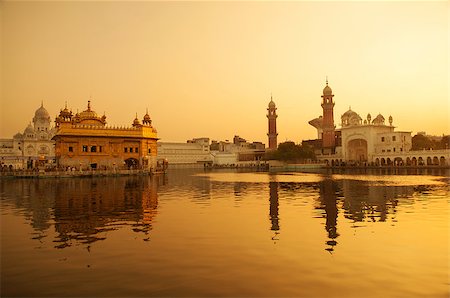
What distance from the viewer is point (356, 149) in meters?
84.5

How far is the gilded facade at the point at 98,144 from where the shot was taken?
Answer: 49.5 m

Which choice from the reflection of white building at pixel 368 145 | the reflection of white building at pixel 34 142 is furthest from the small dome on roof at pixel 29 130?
the reflection of white building at pixel 368 145

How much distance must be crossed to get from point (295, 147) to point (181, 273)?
255ft

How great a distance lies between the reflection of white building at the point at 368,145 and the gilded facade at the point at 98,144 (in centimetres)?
4329

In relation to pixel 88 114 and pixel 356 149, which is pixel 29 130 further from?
pixel 356 149

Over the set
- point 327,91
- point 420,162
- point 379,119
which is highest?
point 327,91

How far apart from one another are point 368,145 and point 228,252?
74616 millimetres

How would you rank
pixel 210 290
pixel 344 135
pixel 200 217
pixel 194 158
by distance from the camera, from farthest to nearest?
pixel 194 158
pixel 344 135
pixel 200 217
pixel 210 290

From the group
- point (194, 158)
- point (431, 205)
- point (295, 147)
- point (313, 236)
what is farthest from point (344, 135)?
point (313, 236)

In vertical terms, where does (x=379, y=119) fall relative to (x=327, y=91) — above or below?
below

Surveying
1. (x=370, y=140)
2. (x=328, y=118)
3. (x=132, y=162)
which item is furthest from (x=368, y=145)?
(x=132, y=162)

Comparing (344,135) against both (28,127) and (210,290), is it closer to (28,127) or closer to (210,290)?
(28,127)

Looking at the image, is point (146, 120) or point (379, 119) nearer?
point (146, 120)

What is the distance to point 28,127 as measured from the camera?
316 ft
